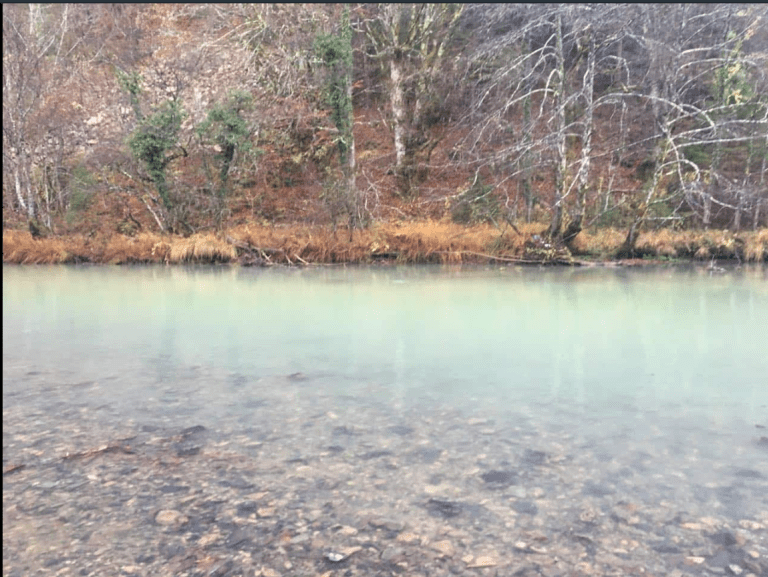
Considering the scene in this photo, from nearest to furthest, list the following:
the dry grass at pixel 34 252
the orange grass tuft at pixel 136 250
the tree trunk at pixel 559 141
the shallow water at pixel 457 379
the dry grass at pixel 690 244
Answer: the shallow water at pixel 457 379, the tree trunk at pixel 559 141, the dry grass at pixel 690 244, the orange grass tuft at pixel 136 250, the dry grass at pixel 34 252

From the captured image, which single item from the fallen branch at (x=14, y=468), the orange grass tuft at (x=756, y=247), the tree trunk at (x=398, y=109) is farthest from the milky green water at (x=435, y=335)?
the tree trunk at (x=398, y=109)

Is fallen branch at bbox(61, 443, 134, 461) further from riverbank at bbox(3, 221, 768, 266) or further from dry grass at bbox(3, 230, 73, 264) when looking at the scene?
dry grass at bbox(3, 230, 73, 264)

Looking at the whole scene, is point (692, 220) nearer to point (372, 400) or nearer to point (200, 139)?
point (200, 139)

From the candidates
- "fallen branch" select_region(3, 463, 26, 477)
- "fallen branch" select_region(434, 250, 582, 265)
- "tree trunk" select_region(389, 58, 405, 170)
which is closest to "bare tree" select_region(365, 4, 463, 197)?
"tree trunk" select_region(389, 58, 405, 170)

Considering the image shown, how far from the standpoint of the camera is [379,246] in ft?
53.3

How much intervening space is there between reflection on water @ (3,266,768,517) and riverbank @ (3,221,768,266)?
390cm

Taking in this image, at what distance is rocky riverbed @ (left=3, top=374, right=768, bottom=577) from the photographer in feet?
8.02

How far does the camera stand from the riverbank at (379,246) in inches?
608

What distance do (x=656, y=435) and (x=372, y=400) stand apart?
1.88 m

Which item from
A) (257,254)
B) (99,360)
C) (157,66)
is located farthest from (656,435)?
(157,66)

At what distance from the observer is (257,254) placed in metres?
16.5

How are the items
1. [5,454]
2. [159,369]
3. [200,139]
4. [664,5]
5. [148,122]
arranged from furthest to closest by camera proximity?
[200,139] → [148,122] → [664,5] → [159,369] → [5,454]

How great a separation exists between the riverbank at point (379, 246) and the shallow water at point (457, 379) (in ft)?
15.6

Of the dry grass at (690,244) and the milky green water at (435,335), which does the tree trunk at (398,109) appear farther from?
the milky green water at (435,335)
